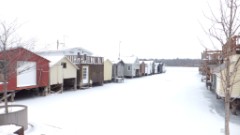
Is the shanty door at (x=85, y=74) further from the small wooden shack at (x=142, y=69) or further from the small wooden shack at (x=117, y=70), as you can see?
the small wooden shack at (x=142, y=69)

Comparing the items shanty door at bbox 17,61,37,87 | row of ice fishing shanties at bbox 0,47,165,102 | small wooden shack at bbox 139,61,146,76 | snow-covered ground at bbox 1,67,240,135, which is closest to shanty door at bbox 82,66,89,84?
row of ice fishing shanties at bbox 0,47,165,102

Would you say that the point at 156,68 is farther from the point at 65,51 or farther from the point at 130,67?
the point at 65,51

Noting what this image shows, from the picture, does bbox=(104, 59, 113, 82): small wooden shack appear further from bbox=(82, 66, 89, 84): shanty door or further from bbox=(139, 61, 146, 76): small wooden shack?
bbox=(139, 61, 146, 76): small wooden shack

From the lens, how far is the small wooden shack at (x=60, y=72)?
1925cm

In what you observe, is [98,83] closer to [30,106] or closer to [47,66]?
[47,66]

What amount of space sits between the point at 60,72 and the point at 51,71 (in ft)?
4.01

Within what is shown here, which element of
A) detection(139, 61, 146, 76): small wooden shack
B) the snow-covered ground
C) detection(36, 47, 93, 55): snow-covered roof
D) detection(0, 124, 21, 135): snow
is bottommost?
the snow-covered ground

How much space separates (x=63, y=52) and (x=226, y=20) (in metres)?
26.7

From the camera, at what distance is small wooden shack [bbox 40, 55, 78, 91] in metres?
19.2

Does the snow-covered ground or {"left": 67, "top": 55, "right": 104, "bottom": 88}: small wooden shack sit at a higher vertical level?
{"left": 67, "top": 55, "right": 104, "bottom": 88}: small wooden shack

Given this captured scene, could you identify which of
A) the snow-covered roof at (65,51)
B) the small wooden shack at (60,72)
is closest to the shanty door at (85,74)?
the small wooden shack at (60,72)

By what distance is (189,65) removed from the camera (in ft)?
368

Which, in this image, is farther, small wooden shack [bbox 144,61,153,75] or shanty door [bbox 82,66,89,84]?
small wooden shack [bbox 144,61,153,75]

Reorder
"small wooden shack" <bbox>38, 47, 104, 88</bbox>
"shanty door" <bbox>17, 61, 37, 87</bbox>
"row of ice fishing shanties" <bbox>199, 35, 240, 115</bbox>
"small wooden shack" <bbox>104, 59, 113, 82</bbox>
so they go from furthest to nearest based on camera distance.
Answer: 1. "small wooden shack" <bbox>104, 59, 113, 82</bbox>
2. "small wooden shack" <bbox>38, 47, 104, 88</bbox>
3. "shanty door" <bbox>17, 61, 37, 87</bbox>
4. "row of ice fishing shanties" <bbox>199, 35, 240, 115</bbox>
